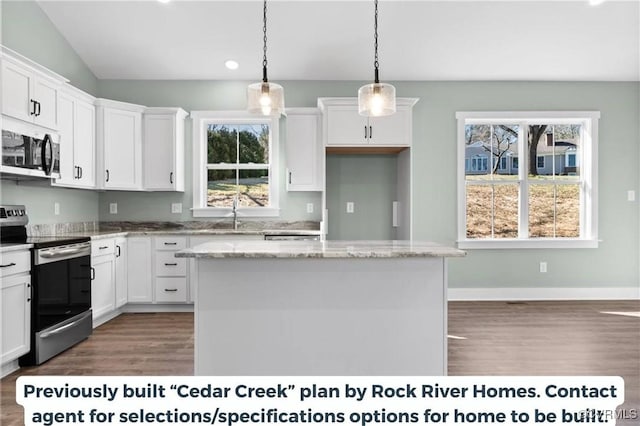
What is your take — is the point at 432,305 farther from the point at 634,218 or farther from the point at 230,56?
the point at 634,218

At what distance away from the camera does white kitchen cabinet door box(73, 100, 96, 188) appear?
419 cm

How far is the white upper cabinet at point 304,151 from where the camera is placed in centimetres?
480

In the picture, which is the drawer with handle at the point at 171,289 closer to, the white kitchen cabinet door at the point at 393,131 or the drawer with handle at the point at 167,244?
the drawer with handle at the point at 167,244

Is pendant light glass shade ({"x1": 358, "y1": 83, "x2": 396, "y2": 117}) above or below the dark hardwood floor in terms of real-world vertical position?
above

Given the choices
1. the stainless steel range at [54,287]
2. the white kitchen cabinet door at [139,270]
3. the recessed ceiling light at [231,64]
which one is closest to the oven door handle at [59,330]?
the stainless steel range at [54,287]

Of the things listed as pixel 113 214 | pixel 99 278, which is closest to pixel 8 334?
pixel 99 278

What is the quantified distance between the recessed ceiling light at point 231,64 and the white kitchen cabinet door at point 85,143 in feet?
4.98

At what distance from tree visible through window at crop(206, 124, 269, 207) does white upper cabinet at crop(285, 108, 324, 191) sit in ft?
1.54

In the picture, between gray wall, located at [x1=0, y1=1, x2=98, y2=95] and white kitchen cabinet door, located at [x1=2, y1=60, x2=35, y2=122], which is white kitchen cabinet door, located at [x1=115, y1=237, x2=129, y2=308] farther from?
gray wall, located at [x1=0, y1=1, x2=98, y2=95]

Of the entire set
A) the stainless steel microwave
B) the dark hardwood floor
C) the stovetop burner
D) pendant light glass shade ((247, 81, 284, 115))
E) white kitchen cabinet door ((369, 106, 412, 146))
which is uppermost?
white kitchen cabinet door ((369, 106, 412, 146))

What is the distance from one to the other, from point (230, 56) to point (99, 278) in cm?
273

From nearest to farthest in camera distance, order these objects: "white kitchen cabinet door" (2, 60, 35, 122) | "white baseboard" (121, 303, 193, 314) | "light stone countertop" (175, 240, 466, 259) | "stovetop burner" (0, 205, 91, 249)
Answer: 1. "light stone countertop" (175, 240, 466, 259)
2. "white kitchen cabinet door" (2, 60, 35, 122)
3. "stovetop burner" (0, 205, 91, 249)
4. "white baseboard" (121, 303, 193, 314)

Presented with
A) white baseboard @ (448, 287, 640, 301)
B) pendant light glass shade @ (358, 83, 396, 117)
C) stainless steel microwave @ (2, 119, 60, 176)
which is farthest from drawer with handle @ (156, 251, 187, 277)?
white baseboard @ (448, 287, 640, 301)

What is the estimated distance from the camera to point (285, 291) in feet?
7.67
